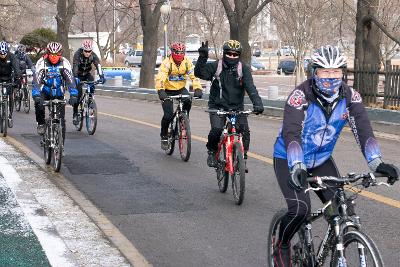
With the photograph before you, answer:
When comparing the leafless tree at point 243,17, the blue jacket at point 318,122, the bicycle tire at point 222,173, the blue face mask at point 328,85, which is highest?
the leafless tree at point 243,17

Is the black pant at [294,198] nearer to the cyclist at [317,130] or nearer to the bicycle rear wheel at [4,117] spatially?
the cyclist at [317,130]

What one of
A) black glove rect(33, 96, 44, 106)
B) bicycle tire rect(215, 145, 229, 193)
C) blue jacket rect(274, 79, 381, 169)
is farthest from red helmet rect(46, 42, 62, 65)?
blue jacket rect(274, 79, 381, 169)

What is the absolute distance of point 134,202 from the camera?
876cm

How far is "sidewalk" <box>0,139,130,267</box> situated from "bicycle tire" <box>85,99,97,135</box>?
538 centimetres

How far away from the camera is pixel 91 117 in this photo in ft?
51.3

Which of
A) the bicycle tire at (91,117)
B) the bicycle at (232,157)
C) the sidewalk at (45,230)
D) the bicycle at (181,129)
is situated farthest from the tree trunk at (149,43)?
the bicycle at (232,157)

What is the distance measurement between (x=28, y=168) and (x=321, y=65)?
7.21 meters

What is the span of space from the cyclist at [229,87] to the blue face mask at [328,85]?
13.6 ft

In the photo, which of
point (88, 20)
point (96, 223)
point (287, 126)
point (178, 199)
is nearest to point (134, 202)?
point (178, 199)

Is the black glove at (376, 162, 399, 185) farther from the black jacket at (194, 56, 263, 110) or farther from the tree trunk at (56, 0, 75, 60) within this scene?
the tree trunk at (56, 0, 75, 60)

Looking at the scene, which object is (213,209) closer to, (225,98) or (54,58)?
(225,98)

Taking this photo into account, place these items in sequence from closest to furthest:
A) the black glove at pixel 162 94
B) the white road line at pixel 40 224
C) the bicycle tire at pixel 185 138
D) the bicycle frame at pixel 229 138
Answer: the white road line at pixel 40 224
the bicycle frame at pixel 229 138
the black glove at pixel 162 94
the bicycle tire at pixel 185 138

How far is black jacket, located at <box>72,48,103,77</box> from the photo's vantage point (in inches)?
603

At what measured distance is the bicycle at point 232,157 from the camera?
27.6ft
